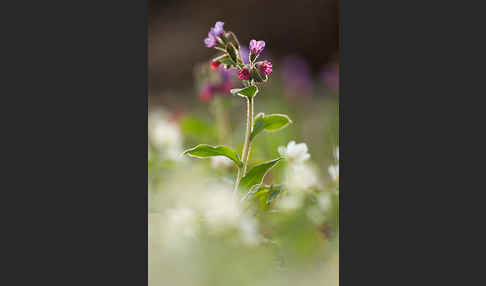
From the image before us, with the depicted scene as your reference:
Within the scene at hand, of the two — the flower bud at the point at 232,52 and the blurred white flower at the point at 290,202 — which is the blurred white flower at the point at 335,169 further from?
the flower bud at the point at 232,52

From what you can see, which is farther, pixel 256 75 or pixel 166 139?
pixel 166 139

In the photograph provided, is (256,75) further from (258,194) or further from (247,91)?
(258,194)

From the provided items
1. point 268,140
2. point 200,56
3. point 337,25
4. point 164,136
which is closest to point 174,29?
point 200,56

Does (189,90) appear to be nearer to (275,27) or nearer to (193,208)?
(275,27)

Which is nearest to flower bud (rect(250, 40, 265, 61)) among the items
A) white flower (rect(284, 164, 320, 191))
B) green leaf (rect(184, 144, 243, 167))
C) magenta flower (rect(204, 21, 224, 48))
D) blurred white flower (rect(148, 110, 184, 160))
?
magenta flower (rect(204, 21, 224, 48))

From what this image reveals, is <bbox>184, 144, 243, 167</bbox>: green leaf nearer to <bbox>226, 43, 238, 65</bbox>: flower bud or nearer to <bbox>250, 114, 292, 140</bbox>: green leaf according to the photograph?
<bbox>250, 114, 292, 140</bbox>: green leaf

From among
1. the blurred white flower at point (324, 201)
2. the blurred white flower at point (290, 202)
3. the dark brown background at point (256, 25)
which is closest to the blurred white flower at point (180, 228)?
the blurred white flower at point (290, 202)

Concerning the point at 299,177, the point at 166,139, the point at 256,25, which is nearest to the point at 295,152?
the point at 299,177
